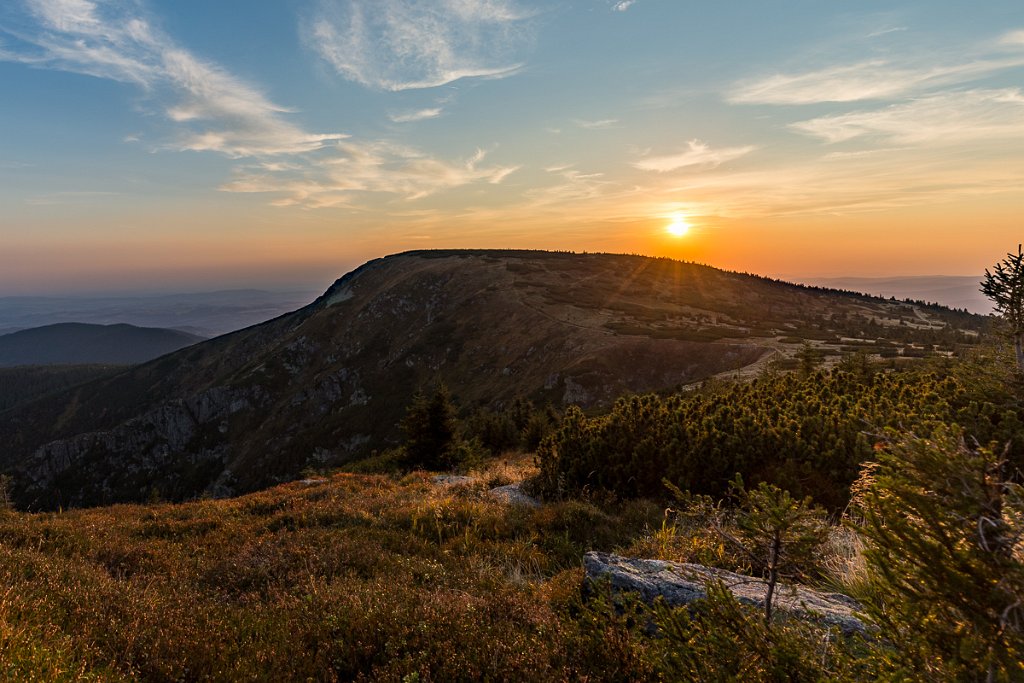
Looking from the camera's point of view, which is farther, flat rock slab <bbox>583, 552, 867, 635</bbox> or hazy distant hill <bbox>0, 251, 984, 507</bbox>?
hazy distant hill <bbox>0, 251, 984, 507</bbox>

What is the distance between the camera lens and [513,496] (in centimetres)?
1092

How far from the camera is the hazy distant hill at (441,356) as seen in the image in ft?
193

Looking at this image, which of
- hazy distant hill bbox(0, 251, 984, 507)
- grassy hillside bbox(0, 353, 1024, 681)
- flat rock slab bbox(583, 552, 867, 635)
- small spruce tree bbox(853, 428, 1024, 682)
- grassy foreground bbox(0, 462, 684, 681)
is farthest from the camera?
hazy distant hill bbox(0, 251, 984, 507)

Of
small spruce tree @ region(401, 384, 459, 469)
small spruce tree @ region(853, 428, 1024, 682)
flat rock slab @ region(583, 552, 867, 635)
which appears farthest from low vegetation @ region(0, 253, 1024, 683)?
small spruce tree @ region(401, 384, 459, 469)

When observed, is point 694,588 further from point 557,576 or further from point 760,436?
point 760,436

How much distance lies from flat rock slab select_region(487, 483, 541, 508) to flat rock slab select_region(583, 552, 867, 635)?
507cm

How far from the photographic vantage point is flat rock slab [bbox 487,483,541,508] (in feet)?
33.1

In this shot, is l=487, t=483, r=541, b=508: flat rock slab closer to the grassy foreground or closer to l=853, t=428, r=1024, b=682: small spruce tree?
the grassy foreground

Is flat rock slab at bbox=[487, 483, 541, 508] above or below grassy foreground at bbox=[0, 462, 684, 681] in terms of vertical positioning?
below

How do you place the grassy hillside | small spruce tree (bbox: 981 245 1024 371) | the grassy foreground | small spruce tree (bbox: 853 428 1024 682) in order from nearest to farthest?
1. small spruce tree (bbox: 853 428 1024 682)
2. the grassy hillside
3. the grassy foreground
4. small spruce tree (bbox: 981 245 1024 371)

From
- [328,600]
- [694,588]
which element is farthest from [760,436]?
[328,600]

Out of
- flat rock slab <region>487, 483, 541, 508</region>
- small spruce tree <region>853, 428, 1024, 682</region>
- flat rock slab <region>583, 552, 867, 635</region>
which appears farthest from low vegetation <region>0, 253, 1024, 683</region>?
flat rock slab <region>487, 483, 541, 508</region>

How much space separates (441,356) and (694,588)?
298ft

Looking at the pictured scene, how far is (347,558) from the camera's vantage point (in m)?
6.93
